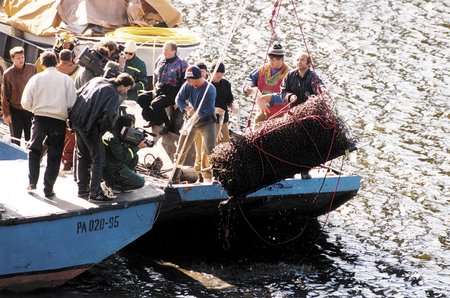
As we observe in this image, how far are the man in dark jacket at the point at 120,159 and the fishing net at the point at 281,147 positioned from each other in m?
1.29

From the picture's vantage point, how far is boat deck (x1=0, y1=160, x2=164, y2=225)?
575 inches

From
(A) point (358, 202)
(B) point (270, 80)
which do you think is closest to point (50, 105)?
(B) point (270, 80)

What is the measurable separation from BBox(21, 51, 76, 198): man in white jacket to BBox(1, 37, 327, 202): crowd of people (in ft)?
0.04

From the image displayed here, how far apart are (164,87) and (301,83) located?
2.21 m

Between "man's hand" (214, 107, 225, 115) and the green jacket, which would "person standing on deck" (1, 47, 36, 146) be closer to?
the green jacket

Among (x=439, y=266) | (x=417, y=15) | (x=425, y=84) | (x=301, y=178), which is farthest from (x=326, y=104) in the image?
(x=417, y=15)

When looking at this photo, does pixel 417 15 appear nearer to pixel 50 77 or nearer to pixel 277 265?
pixel 277 265

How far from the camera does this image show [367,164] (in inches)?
848

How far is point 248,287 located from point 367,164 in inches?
243

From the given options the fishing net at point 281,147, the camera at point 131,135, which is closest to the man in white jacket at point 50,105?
the camera at point 131,135

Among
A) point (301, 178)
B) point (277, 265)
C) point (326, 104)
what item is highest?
point (326, 104)

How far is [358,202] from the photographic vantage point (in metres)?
19.8

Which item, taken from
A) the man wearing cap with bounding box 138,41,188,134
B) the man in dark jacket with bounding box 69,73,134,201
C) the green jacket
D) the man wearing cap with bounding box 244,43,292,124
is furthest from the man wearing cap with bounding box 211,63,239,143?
the man in dark jacket with bounding box 69,73,134,201

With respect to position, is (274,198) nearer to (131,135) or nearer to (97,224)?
(131,135)
